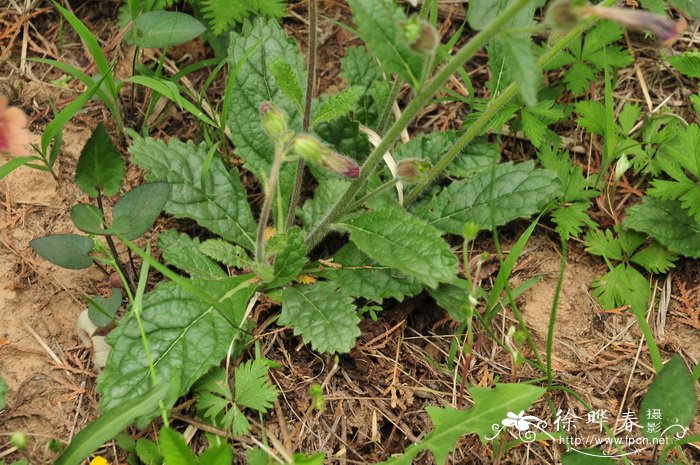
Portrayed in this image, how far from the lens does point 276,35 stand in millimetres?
3281

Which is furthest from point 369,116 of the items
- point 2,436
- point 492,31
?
point 2,436

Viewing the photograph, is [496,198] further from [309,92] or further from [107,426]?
[107,426]

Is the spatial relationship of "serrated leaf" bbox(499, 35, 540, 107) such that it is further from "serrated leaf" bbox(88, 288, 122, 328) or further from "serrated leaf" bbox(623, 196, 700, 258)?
"serrated leaf" bbox(88, 288, 122, 328)

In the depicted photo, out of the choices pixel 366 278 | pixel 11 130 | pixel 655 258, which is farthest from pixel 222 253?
pixel 655 258

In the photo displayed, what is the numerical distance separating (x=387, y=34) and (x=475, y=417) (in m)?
1.44

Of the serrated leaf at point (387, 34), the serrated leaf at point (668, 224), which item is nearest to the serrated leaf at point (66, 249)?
the serrated leaf at point (387, 34)

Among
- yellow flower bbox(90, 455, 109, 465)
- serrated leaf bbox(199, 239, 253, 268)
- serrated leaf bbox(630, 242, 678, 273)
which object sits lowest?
yellow flower bbox(90, 455, 109, 465)

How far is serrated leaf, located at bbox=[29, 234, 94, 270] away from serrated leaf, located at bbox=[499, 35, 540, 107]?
1.81 metres

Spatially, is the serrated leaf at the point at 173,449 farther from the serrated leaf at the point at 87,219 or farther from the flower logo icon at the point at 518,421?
the flower logo icon at the point at 518,421

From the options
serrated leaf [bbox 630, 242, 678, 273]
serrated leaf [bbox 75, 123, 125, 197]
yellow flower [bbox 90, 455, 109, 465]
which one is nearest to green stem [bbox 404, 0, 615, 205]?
serrated leaf [bbox 630, 242, 678, 273]

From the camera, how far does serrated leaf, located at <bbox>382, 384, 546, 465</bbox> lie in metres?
2.49

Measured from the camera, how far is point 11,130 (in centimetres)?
289

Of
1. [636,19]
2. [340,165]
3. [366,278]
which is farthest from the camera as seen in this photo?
[366,278]

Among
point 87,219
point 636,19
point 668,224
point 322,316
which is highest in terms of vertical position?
point 636,19
